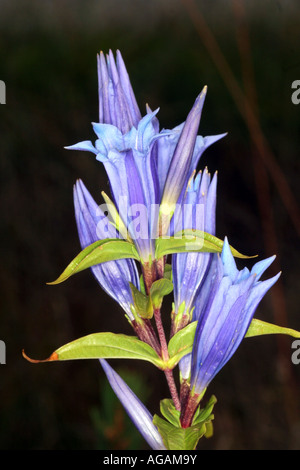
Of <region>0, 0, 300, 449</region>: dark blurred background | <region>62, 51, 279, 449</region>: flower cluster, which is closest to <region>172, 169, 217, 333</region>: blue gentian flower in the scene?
<region>62, 51, 279, 449</region>: flower cluster

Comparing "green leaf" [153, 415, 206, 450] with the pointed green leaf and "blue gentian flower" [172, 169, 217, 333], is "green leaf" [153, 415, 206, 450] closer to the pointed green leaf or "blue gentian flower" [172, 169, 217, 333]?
the pointed green leaf

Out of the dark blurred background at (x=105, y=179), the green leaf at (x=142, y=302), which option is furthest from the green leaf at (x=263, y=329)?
the dark blurred background at (x=105, y=179)

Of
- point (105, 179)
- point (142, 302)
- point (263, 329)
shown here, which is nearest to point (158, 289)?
point (142, 302)

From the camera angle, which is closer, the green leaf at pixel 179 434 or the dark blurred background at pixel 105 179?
the green leaf at pixel 179 434

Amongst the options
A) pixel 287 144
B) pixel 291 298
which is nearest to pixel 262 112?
pixel 287 144

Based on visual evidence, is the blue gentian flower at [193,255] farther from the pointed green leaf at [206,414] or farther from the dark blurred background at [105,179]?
the dark blurred background at [105,179]

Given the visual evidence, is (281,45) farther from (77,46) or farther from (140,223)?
(140,223)

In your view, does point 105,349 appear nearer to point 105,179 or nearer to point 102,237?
point 102,237
